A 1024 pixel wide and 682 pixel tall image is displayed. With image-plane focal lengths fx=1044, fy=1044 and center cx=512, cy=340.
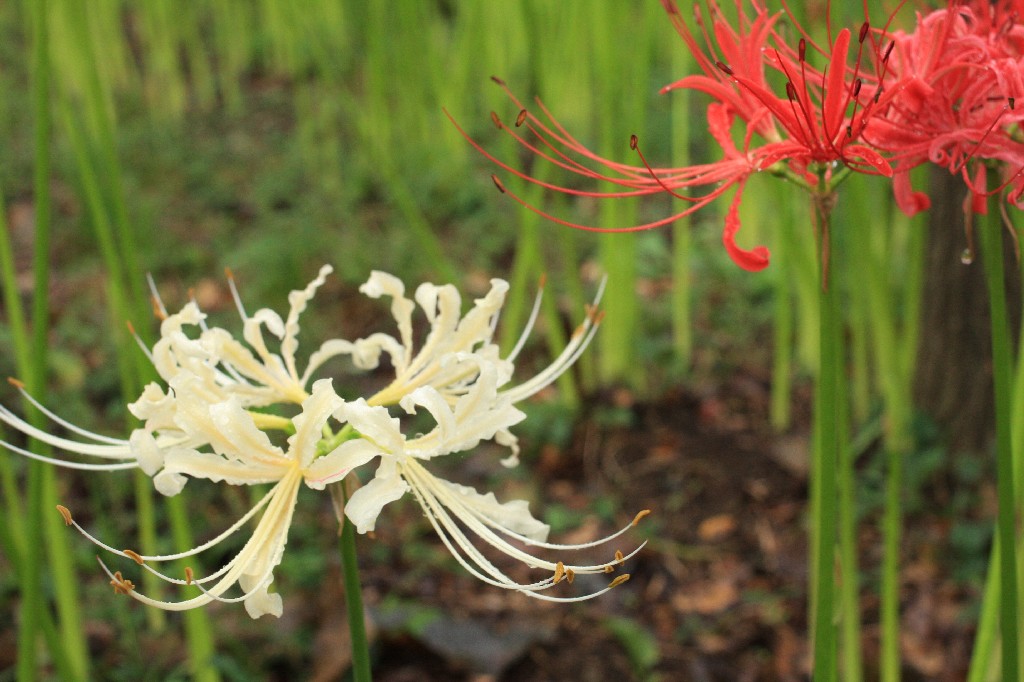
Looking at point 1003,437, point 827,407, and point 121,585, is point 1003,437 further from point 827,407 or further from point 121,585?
point 121,585

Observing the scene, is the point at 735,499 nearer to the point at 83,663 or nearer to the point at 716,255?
the point at 716,255

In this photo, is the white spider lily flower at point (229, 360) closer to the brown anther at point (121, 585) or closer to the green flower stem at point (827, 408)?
the brown anther at point (121, 585)

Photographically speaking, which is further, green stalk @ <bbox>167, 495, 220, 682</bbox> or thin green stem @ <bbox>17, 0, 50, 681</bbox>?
green stalk @ <bbox>167, 495, 220, 682</bbox>

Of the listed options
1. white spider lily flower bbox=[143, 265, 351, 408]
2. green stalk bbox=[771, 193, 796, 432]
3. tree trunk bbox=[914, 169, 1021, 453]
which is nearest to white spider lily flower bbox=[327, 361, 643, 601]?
white spider lily flower bbox=[143, 265, 351, 408]

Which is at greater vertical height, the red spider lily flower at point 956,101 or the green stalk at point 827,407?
the red spider lily flower at point 956,101

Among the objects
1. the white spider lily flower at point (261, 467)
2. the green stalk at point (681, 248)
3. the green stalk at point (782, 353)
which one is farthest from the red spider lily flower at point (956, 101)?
the green stalk at point (681, 248)

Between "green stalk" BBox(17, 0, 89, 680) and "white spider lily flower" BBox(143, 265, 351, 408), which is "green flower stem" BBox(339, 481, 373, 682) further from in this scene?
"green stalk" BBox(17, 0, 89, 680)
